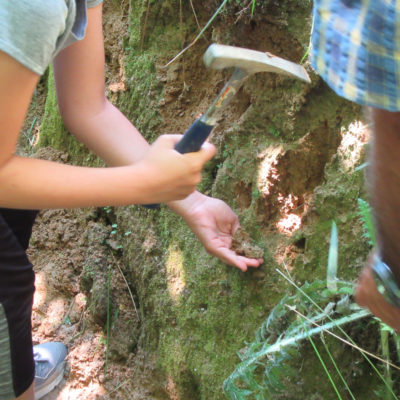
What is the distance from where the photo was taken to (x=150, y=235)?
2488mm

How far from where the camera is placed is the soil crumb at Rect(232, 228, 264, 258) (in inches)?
75.3

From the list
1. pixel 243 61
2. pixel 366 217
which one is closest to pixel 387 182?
pixel 243 61

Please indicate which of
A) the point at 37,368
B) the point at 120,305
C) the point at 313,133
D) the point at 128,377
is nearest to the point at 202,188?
the point at 313,133

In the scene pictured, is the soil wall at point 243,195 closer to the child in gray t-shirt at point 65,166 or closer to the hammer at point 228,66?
the child in gray t-shirt at point 65,166

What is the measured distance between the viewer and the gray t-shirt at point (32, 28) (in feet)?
3.44


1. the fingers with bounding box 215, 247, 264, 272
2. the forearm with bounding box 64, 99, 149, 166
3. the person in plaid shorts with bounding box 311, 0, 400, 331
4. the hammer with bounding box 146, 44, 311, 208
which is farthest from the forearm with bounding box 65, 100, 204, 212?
the person in plaid shorts with bounding box 311, 0, 400, 331

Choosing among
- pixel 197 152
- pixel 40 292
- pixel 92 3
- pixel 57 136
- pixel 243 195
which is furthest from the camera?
pixel 57 136

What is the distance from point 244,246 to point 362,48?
110 cm

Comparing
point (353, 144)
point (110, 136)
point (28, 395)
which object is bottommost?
point (28, 395)

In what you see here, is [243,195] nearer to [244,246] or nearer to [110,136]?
[244,246]

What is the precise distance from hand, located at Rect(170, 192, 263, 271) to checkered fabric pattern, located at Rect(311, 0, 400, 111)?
A: 89 cm

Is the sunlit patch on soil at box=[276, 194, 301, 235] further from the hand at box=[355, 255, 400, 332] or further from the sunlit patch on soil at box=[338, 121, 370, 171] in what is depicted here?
the hand at box=[355, 255, 400, 332]

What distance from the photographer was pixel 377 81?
94cm

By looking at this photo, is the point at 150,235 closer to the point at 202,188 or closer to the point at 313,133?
the point at 202,188
